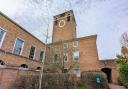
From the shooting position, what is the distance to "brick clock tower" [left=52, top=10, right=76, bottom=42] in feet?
101

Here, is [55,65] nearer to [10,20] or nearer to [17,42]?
[17,42]

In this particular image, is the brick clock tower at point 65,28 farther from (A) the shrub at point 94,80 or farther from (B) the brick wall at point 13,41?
(A) the shrub at point 94,80

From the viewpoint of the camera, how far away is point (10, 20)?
1557 cm

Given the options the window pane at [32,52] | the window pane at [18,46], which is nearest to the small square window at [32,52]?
the window pane at [32,52]

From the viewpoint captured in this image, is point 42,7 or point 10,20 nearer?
point 42,7

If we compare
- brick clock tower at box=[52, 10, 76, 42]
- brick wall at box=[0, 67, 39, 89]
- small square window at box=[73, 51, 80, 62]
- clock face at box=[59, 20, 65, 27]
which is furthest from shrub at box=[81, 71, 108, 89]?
clock face at box=[59, 20, 65, 27]

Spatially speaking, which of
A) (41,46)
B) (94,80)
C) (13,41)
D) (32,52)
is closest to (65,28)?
(41,46)

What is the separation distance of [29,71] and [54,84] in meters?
3.34

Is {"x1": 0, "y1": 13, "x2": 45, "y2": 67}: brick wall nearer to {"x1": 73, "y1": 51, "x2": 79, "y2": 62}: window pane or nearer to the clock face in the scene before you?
{"x1": 73, "y1": 51, "x2": 79, "y2": 62}: window pane

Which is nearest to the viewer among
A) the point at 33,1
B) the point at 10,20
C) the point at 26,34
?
the point at 33,1

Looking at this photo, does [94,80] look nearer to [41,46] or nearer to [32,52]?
[32,52]

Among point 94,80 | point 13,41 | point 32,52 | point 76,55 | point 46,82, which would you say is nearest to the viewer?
point 46,82

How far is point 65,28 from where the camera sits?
3188 cm

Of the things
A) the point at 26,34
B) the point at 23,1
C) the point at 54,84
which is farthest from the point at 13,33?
the point at 54,84
